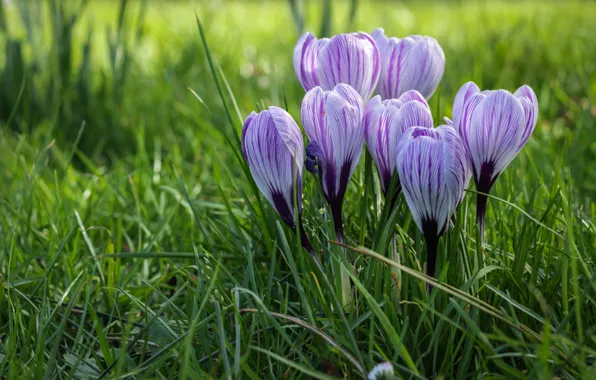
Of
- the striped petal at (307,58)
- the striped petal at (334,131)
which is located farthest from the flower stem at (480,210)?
the striped petal at (307,58)

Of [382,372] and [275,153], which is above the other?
[275,153]

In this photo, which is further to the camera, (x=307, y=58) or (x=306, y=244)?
(x=307, y=58)

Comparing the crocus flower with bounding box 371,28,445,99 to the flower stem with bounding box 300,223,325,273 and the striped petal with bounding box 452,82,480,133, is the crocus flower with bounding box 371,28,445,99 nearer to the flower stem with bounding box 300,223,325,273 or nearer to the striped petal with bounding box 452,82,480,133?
the striped petal with bounding box 452,82,480,133

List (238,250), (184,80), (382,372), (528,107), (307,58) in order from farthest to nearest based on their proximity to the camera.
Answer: (184,80)
(238,250)
(307,58)
(528,107)
(382,372)

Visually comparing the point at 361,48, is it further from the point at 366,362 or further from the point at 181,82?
the point at 181,82

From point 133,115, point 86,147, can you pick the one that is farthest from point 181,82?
point 86,147

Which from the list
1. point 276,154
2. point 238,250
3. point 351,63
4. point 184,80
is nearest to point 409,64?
point 351,63

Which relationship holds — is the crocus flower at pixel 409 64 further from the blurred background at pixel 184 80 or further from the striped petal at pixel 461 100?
the blurred background at pixel 184 80

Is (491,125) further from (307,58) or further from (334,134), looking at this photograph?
(307,58)

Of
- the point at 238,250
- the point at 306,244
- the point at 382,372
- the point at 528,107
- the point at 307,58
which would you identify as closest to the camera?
the point at 382,372
